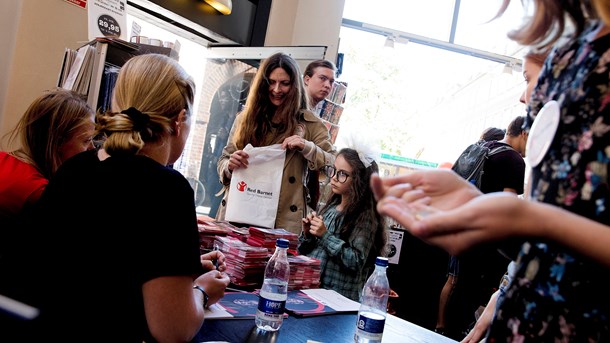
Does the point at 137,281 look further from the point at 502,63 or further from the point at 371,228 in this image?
the point at 502,63

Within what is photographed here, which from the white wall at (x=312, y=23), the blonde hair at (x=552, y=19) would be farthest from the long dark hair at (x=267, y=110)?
the white wall at (x=312, y=23)

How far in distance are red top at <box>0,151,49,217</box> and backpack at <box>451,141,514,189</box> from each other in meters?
3.04

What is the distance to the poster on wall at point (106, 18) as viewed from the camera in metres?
2.79

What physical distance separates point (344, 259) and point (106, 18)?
1978 millimetres

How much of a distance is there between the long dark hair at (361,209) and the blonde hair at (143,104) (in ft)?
4.47

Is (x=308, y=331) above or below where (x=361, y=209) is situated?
below

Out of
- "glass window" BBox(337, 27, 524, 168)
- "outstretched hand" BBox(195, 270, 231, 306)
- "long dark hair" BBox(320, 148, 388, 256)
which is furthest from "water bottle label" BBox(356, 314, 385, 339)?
"glass window" BBox(337, 27, 524, 168)

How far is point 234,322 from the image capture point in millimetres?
1456

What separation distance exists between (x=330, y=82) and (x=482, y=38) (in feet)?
11.7

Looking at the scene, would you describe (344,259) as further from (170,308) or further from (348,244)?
(170,308)

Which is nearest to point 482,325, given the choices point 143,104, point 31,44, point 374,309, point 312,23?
point 374,309

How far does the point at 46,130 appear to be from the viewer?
6.55ft

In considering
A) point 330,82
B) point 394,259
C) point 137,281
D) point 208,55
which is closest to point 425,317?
point 394,259

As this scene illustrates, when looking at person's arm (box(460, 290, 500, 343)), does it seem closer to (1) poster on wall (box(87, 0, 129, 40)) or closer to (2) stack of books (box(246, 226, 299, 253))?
(2) stack of books (box(246, 226, 299, 253))
